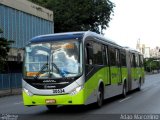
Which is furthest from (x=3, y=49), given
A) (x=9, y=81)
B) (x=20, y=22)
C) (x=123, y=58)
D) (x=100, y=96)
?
(x=100, y=96)

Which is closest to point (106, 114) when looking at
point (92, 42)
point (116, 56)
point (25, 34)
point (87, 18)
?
point (92, 42)

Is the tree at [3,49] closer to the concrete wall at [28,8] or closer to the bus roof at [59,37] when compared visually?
the concrete wall at [28,8]

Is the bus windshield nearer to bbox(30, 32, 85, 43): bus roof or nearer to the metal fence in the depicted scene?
bbox(30, 32, 85, 43): bus roof

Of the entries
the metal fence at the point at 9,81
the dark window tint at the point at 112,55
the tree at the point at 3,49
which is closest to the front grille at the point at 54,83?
the dark window tint at the point at 112,55

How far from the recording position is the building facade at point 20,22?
44.8 m

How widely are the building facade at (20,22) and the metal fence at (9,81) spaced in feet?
6.01

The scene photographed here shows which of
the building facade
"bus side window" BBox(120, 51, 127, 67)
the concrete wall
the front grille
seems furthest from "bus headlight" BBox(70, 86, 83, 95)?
the concrete wall

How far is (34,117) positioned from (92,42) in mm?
3912

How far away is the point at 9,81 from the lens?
44594mm

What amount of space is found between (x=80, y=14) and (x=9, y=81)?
22.6 m

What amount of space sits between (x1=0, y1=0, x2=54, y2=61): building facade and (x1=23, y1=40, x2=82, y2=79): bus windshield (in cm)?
2570

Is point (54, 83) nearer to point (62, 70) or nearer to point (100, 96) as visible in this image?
point (62, 70)

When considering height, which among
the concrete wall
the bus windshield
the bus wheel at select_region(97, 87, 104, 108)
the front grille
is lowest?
the bus wheel at select_region(97, 87, 104, 108)

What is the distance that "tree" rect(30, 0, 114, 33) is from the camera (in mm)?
63500
